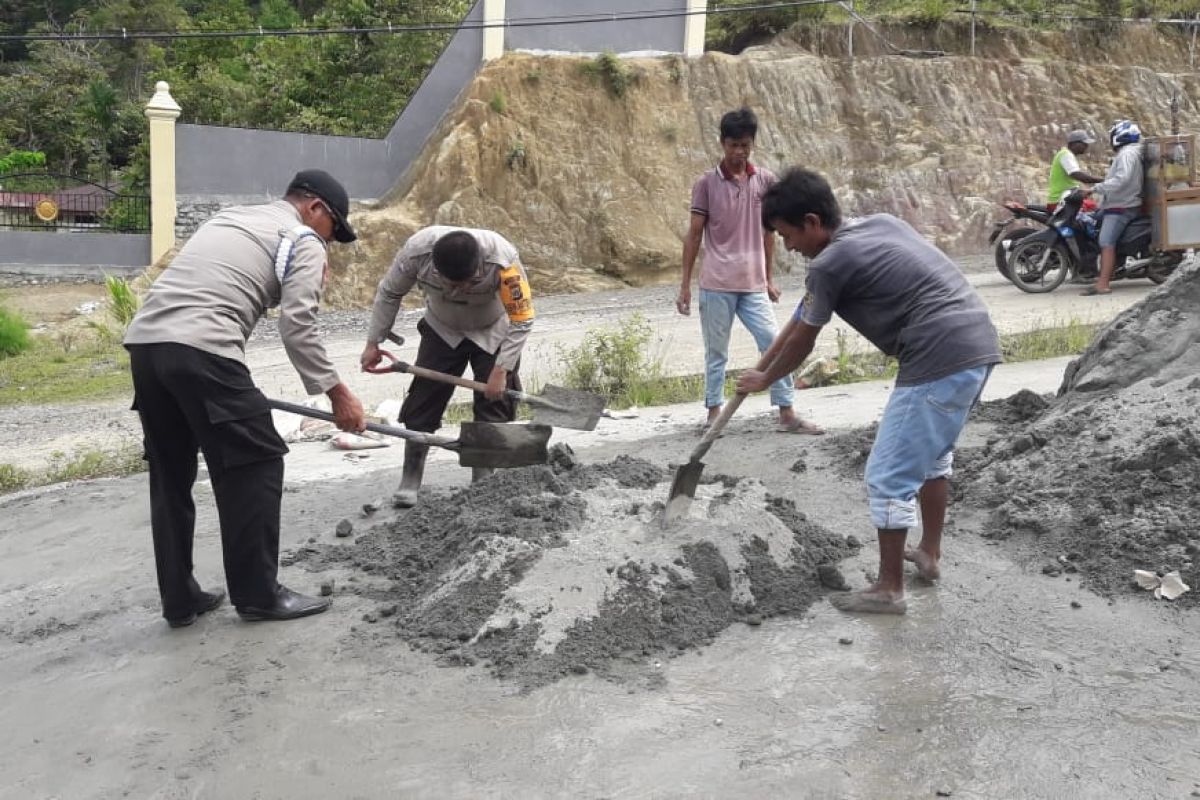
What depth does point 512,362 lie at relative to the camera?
16.9ft

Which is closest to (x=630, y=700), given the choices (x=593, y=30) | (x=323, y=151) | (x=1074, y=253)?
(x=1074, y=253)

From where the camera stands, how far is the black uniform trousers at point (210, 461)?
11.9ft

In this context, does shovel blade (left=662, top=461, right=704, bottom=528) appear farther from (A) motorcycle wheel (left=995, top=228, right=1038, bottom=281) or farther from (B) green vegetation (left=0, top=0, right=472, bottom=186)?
(B) green vegetation (left=0, top=0, right=472, bottom=186)

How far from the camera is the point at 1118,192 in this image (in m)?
10.3

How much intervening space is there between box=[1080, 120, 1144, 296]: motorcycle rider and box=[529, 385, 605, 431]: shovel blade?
706cm

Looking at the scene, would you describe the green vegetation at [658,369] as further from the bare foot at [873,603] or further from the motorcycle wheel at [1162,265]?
the bare foot at [873,603]

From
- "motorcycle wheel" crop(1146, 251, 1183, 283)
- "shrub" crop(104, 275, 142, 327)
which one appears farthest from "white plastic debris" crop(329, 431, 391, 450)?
"shrub" crop(104, 275, 142, 327)

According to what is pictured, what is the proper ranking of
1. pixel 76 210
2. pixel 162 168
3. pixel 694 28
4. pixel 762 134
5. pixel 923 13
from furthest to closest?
pixel 76 210
pixel 923 13
pixel 762 134
pixel 694 28
pixel 162 168

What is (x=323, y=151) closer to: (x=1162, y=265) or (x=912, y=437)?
(x=1162, y=265)

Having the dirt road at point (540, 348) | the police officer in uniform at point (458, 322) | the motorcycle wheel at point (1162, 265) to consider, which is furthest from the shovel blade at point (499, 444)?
the motorcycle wheel at point (1162, 265)

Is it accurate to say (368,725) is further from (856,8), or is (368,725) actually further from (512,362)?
(856,8)

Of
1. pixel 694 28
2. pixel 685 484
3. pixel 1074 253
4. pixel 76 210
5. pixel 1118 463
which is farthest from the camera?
pixel 76 210

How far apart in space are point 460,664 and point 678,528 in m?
1.00

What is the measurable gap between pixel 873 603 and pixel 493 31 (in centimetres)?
1501
